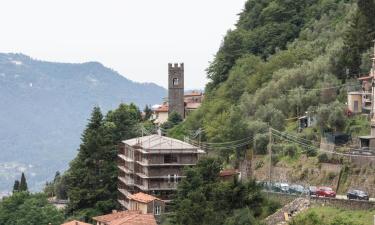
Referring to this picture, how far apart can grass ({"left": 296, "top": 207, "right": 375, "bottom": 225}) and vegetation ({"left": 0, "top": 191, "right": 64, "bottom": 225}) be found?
31829 mm

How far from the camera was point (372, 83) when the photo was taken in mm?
65312

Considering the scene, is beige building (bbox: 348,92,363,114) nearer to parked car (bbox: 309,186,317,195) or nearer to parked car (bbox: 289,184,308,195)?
parked car (bbox: 289,184,308,195)

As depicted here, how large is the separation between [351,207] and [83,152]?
120 ft

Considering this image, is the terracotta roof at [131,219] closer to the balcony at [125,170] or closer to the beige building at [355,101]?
the balcony at [125,170]

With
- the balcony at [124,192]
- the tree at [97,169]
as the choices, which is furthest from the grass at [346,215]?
the tree at [97,169]

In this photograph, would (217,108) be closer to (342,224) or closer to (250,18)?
→ (250,18)

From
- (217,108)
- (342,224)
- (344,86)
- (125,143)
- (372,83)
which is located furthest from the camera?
(217,108)

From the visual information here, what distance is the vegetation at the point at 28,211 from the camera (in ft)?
266

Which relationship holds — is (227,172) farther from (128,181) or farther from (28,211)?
(28,211)

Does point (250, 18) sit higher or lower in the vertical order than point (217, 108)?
higher

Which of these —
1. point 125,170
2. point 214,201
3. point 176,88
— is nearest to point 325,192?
point 214,201

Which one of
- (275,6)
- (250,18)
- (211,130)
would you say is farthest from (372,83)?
(250,18)

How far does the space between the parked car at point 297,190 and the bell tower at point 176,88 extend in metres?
57.6

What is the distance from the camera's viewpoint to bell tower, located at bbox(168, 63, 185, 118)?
396 ft
